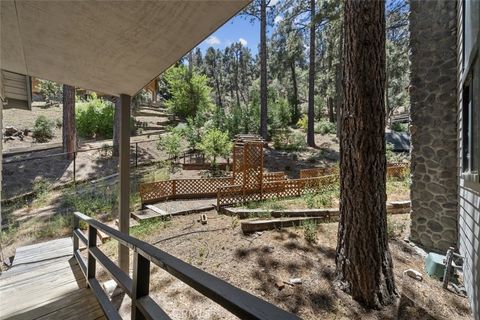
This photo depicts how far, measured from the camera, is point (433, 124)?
4305mm

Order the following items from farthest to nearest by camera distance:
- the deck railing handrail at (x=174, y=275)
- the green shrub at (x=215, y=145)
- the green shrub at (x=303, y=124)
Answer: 1. the green shrub at (x=303, y=124)
2. the green shrub at (x=215, y=145)
3. the deck railing handrail at (x=174, y=275)

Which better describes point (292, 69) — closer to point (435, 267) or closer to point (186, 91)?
point (186, 91)

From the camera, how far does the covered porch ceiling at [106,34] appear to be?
152cm

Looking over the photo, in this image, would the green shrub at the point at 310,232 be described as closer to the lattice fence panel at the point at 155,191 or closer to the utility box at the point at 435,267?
the utility box at the point at 435,267

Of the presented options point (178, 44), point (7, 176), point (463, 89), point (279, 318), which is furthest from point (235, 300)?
point (7, 176)

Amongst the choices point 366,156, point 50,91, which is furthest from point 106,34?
point 50,91

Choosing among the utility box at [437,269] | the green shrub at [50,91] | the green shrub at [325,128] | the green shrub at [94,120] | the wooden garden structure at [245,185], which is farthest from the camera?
the green shrub at [325,128]

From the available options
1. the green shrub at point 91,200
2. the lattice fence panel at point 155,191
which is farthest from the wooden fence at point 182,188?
the green shrub at point 91,200

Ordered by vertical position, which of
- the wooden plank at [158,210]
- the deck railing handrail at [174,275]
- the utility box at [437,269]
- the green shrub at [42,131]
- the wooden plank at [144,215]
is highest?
the green shrub at [42,131]

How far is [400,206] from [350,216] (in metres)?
3.30

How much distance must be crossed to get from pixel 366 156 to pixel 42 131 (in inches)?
519

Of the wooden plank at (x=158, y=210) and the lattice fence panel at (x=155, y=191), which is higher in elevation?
the lattice fence panel at (x=155, y=191)

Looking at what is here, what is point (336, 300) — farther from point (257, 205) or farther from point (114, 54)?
point (257, 205)

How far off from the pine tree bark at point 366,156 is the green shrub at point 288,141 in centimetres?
1074
